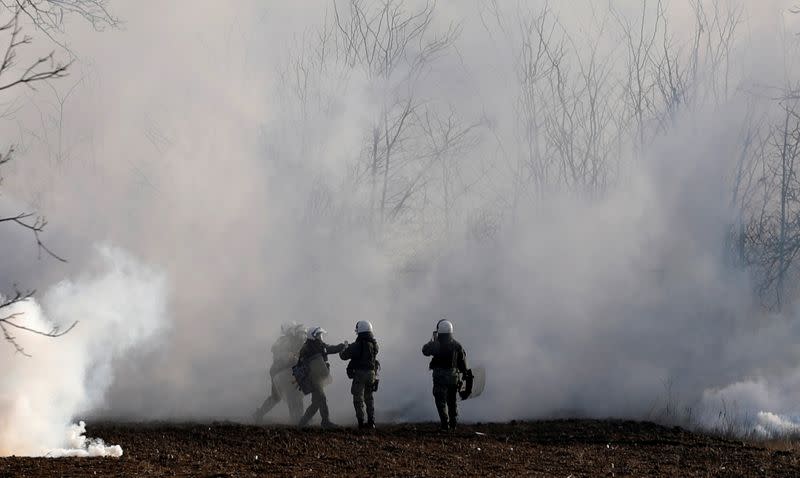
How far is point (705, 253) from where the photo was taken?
2188 centimetres

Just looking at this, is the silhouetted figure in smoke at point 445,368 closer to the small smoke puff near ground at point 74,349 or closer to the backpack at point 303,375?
the backpack at point 303,375

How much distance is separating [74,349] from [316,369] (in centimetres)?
431

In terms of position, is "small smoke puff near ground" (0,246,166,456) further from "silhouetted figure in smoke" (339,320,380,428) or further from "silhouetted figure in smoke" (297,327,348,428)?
"silhouetted figure in smoke" (339,320,380,428)

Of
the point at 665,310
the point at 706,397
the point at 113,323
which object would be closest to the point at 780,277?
the point at 665,310

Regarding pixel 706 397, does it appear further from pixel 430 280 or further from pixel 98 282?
pixel 98 282

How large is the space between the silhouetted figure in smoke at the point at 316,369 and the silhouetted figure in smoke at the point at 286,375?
2.36 ft

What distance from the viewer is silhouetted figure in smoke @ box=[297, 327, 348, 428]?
15.6 metres

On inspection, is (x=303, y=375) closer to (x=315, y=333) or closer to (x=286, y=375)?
(x=315, y=333)

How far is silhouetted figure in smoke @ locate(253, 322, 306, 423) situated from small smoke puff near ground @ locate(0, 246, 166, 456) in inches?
88.7

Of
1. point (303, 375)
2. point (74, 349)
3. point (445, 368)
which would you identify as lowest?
point (74, 349)

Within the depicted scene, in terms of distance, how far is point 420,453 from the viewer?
12.0m

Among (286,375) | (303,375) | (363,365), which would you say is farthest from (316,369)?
(286,375)

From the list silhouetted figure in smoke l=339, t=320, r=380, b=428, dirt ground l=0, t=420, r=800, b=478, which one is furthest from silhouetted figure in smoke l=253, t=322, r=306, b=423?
dirt ground l=0, t=420, r=800, b=478

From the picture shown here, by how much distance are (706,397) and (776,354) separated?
2036mm
